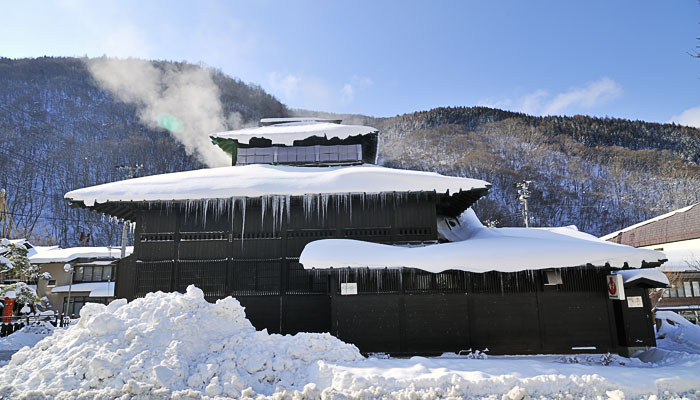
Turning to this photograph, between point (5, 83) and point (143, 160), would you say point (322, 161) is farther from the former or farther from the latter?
point (5, 83)

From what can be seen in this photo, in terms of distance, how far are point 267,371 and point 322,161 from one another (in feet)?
37.7

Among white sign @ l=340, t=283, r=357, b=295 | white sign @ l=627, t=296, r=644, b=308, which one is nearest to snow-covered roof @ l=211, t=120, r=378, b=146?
white sign @ l=340, t=283, r=357, b=295

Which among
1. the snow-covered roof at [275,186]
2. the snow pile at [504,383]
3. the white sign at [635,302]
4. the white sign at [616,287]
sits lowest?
the snow pile at [504,383]

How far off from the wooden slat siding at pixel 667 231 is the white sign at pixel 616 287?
25.6m

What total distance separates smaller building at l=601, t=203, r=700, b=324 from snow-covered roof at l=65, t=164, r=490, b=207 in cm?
1536

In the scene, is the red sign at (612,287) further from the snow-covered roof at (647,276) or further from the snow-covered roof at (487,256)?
the snow-covered roof at (487,256)

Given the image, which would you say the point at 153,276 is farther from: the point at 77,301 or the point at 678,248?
the point at 678,248

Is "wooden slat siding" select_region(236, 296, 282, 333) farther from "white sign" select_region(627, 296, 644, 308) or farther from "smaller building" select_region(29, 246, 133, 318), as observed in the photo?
"smaller building" select_region(29, 246, 133, 318)

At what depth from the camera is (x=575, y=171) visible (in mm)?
88125

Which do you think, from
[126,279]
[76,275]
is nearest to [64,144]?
[76,275]

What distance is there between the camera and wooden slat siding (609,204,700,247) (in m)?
30.5

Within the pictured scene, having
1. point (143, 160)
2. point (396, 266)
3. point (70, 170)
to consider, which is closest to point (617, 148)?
point (396, 266)

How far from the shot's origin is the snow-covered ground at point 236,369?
7.65m

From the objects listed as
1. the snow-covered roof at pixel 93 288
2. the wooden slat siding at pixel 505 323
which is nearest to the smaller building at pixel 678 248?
the wooden slat siding at pixel 505 323
